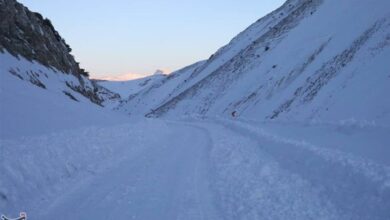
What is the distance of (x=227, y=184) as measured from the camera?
11.7 m

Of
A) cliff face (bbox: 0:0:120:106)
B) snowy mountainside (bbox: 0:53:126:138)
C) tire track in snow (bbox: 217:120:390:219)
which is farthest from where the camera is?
cliff face (bbox: 0:0:120:106)

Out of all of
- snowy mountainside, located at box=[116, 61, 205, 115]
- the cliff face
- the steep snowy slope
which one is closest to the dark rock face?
the cliff face

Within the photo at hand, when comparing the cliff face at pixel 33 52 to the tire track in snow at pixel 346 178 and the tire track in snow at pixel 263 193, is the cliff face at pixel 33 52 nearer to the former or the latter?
the tire track in snow at pixel 263 193

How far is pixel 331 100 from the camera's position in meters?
25.2

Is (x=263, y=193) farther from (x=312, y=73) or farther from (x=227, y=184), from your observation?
(x=312, y=73)

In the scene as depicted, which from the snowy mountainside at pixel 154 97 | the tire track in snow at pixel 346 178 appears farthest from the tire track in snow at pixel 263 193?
the snowy mountainside at pixel 154 97

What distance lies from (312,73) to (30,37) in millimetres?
22911

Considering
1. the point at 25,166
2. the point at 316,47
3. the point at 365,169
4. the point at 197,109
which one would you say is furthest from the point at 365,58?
the point at 197,109

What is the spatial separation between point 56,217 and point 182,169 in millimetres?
5593

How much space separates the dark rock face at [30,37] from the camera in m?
31.9

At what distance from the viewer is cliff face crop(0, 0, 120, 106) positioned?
94.6 ft

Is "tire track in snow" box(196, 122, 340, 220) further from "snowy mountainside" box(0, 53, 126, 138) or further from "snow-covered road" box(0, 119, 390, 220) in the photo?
"snowy mountainside" box(0, 53, 126, 138)

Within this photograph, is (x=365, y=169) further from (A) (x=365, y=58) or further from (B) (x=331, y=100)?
(A) (x=365, y=58)

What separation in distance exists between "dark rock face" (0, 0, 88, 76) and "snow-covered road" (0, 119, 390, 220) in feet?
57.3
